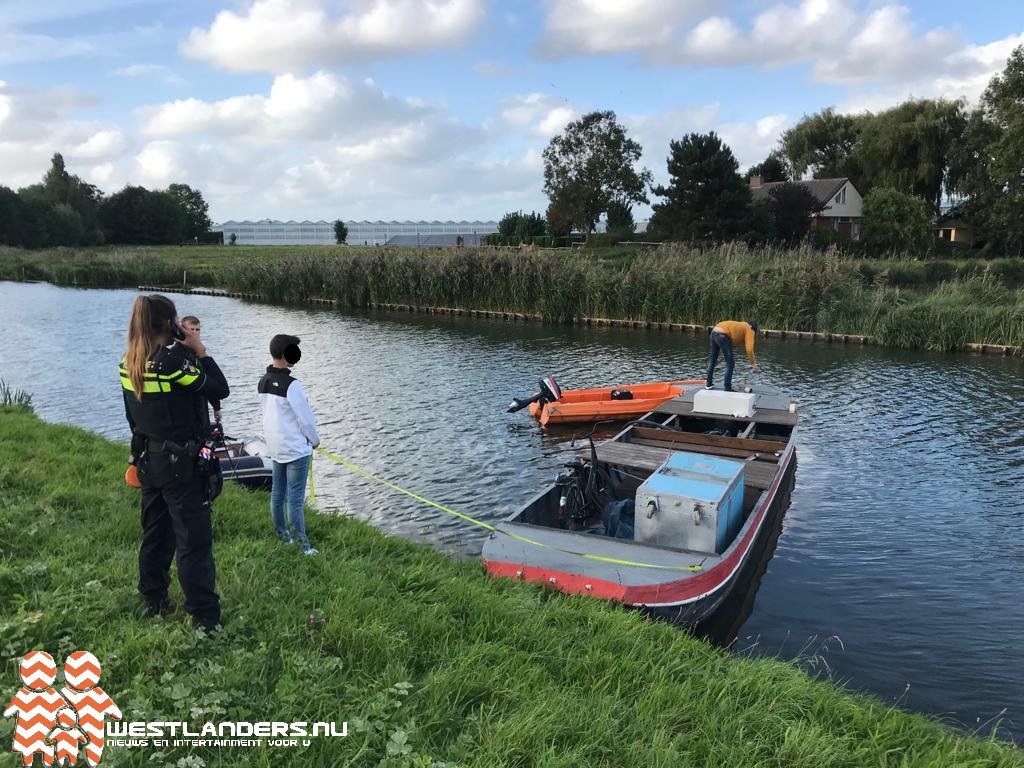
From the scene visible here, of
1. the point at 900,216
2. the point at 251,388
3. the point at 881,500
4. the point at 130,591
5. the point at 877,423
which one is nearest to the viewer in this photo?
the point at 130,591

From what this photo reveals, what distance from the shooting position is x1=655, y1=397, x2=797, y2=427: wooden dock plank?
12.7m

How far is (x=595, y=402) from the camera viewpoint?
15.3m

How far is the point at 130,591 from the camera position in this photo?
4801 mm

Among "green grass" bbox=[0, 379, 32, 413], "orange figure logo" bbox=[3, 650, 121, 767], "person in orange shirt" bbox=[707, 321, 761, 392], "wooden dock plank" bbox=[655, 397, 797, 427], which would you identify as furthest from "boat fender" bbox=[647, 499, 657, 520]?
"green grass" bbox=[0, 379, 32, 413]

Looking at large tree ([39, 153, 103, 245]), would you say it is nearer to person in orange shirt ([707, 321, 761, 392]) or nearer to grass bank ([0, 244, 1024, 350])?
grass bank ([0, 244, 1024, 350])

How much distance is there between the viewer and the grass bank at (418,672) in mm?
3705

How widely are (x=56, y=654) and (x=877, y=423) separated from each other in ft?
49.5

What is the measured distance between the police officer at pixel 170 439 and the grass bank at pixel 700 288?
81.2ft

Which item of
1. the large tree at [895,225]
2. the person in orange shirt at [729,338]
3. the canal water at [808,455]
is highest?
the large tree at [895,225]

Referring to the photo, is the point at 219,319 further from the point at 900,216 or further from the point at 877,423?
the point at 900,216

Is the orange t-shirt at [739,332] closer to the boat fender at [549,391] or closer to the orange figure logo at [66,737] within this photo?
the boat fender at [549,391]

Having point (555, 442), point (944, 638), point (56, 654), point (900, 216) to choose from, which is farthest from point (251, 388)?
point (900, 216)

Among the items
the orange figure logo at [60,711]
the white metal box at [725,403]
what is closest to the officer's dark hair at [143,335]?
the orange figure logo at [60,711]

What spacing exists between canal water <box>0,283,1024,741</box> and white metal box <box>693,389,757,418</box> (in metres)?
1.37
